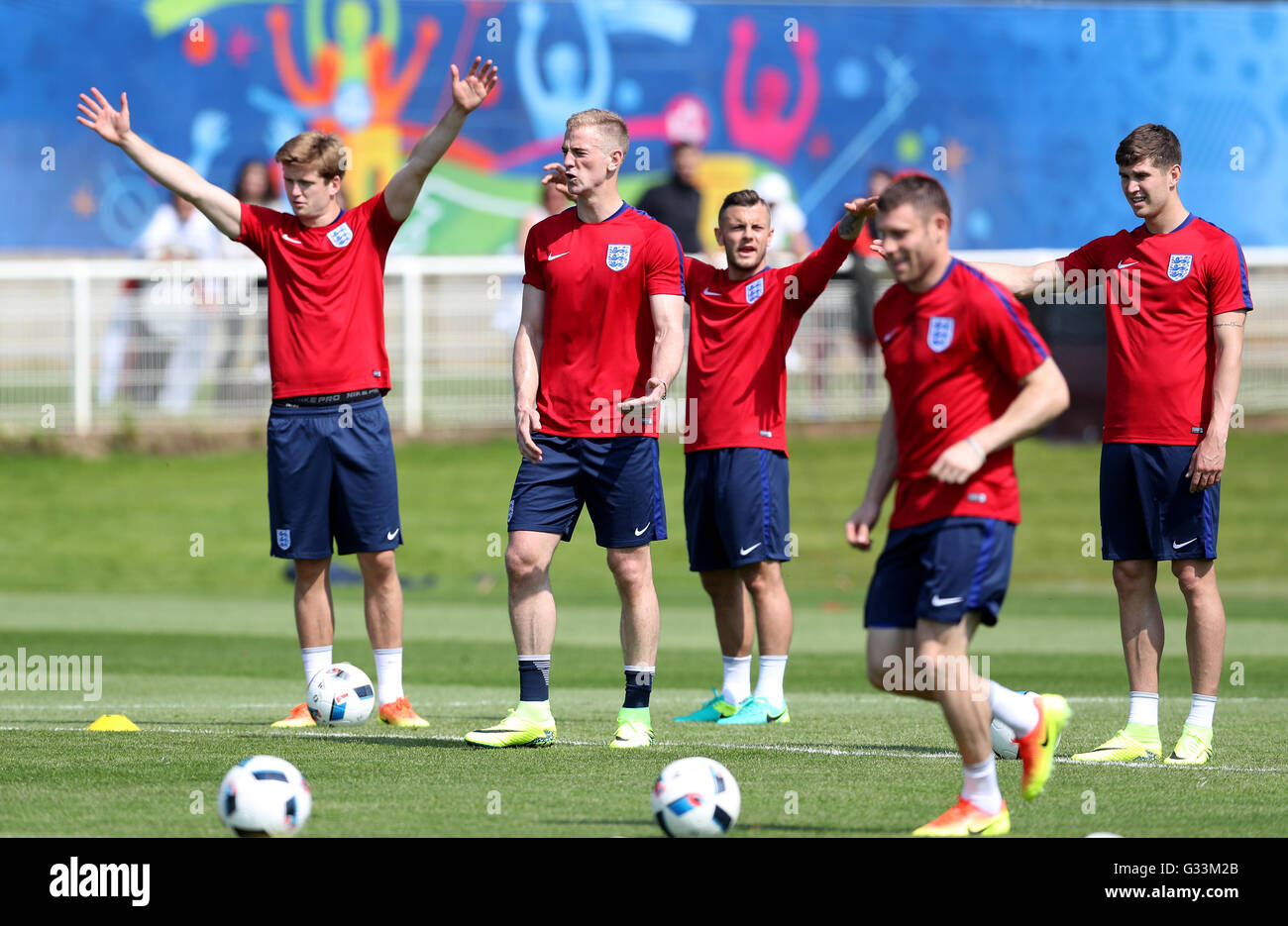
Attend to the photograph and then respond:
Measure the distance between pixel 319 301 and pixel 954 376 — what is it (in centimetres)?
393

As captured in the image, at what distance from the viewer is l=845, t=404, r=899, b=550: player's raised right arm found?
21.5 feet

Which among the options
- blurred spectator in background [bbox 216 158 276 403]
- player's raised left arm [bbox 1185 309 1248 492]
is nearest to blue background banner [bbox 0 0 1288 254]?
blurred spectator in background [bbox 216 158 276 403]

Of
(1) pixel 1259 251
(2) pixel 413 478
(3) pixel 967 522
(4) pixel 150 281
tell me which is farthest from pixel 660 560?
Answer: (3) pixel 967 522

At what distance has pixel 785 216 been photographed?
26.0 metres

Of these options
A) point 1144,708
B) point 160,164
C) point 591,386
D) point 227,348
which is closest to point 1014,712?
point 1144,708

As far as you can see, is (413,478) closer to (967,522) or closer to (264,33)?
(264,33)

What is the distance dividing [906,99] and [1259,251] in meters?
6.72

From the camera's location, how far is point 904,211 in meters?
6.44

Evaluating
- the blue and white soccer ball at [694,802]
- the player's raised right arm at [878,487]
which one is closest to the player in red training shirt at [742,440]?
the player's raised right arm at [878,487]

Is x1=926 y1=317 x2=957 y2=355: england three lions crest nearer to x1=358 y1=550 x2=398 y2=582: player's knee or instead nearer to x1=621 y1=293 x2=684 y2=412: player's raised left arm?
x1=621 y1=293 x2=684 y2=412: player's raised left arm

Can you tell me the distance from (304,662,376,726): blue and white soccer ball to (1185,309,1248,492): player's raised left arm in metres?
4.06

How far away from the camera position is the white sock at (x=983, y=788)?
6348 millimetres

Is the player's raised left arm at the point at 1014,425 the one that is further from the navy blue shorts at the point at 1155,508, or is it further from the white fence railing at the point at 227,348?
the white fence railing at the point at 227,348

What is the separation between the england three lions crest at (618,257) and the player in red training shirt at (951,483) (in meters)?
2.24
